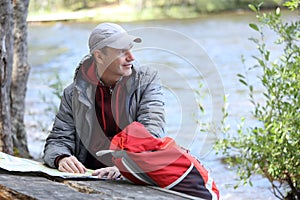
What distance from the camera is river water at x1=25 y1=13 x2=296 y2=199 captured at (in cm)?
479

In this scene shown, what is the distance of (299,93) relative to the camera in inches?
142

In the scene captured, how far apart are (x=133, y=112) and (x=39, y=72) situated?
9969mm

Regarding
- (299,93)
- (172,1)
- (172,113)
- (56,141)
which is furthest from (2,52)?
(172,1)

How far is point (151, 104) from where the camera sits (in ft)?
8.32

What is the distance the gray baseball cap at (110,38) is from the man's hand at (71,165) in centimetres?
41

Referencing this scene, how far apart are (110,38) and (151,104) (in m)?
0.28

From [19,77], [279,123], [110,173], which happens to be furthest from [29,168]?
[19,77]

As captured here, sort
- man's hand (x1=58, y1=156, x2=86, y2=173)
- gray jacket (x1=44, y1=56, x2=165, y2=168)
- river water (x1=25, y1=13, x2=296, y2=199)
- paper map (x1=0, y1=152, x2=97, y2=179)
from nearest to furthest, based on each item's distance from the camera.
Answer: paper map (x1=0, y1=152, x2=97, y2=179) < man's hand (x1=58, y1=156, x2=86, y2=173) < gray jacket (x1=44, y1=56, x2=165, y2=168) < river water (x1=25, y1=13, x2=296, y2=199)

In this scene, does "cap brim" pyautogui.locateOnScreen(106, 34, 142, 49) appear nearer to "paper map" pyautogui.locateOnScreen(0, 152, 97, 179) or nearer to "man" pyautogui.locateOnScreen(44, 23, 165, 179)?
"man" pyautogui.locateOnScreen(44, 23, 165, 179)

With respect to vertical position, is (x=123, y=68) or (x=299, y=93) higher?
(x=123, y=68)

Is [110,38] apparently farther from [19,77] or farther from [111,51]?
[19,77]

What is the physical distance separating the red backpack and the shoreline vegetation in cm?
2093

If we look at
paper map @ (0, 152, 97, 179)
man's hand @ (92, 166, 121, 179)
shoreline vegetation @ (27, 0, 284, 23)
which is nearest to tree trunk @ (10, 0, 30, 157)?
Answer: paper map @ (0, 152, 97, 179)

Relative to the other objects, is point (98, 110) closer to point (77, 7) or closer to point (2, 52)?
point (2, 52)
